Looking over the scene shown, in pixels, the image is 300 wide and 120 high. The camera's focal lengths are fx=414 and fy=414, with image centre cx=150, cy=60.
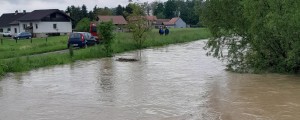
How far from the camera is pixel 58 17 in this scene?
69.6 meters

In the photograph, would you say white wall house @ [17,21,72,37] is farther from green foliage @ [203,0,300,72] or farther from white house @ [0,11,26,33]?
green foliage @ [203,0,300,72]

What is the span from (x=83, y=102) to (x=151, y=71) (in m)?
8.48

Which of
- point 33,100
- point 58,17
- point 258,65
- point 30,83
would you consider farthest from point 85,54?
point 58,17

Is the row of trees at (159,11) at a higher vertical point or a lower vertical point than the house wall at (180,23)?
higher

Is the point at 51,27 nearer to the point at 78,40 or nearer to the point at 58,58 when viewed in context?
the point at 78,40

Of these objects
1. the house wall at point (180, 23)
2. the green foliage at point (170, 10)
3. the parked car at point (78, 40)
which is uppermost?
the green foliage at point (170, 10)

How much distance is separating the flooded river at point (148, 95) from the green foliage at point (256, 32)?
3.36 feet

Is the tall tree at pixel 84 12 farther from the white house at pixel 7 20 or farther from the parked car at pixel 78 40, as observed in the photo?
the parked car at pixel 78 40

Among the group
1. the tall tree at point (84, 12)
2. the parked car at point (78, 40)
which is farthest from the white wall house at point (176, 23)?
the parked car at point (78, 40)

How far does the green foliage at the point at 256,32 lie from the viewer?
17.0 m

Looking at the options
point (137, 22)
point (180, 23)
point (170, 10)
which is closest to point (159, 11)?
point (170, 10)

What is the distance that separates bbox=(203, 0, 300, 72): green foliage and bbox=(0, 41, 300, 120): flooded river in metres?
1.02

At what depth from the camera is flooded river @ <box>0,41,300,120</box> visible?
11039mm

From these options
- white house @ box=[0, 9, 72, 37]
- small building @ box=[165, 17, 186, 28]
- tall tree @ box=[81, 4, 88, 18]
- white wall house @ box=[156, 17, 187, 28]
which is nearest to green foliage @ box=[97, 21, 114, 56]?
white house @ box=[0, 9, 72, 37]
